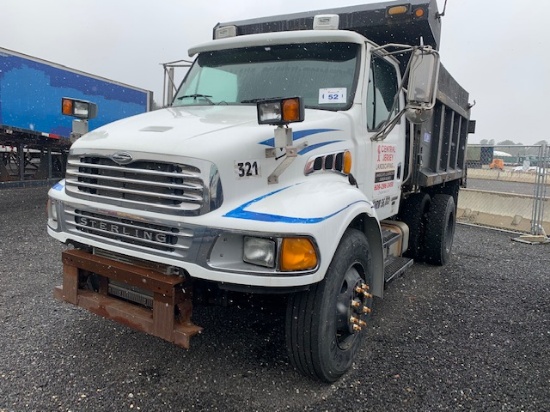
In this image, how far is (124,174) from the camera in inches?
110

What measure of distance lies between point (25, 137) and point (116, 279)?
9125mm

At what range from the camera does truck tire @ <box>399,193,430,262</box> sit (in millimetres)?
5934

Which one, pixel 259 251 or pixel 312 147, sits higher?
pixel 312 147

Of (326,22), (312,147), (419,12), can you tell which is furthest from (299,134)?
(419,12)

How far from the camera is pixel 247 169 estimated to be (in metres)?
2.75

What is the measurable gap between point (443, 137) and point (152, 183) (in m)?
4.60

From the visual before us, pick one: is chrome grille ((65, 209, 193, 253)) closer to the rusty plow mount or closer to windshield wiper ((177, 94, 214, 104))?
the rusty plow mount

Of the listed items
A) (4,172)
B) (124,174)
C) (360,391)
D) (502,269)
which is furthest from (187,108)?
(4,172)

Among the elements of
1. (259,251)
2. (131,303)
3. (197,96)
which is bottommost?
(131,303)

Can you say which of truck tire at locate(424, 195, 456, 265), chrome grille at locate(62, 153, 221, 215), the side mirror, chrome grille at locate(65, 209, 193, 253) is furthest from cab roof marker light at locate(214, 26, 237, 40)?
truck tire at locate(424, 195, 456, 265)

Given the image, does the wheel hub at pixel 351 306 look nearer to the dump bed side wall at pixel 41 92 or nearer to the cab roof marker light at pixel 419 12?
the cab roof marker light at pixel 419 12

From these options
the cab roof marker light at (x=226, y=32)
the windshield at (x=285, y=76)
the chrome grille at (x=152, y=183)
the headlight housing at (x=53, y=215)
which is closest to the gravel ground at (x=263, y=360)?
the headlight housing at (x=53, y=215)

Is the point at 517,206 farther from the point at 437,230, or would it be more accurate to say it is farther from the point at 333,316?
Answer: the point at 333,316

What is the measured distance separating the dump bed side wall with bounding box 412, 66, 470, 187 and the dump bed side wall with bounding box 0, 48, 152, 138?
27.8 feet
